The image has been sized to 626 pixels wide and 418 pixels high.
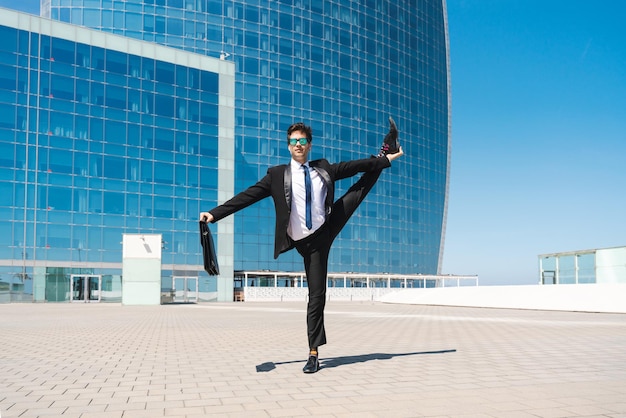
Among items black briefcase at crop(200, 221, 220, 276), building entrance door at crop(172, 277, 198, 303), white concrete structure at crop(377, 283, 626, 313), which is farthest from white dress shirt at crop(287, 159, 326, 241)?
building entrance door at crop(172, 277, 198, 303)

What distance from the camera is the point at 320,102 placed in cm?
6384

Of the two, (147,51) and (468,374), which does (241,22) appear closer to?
(147,51)

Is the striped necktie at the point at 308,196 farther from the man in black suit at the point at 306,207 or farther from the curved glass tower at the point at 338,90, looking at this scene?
the curved glass tower at the point at 338,90

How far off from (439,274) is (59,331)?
65716 mm

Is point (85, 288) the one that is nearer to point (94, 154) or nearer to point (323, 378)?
point (94, 154)

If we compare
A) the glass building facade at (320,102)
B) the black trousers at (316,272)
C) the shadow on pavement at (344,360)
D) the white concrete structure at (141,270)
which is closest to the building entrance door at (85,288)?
the glass building facade at (320,102)

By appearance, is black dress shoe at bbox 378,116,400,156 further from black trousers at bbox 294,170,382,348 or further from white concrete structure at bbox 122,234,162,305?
white concrete structure at bbox 122,234,162,305

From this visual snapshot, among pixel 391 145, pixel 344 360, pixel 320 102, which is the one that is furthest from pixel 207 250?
pixel 320 102

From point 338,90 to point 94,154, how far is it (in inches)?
1182

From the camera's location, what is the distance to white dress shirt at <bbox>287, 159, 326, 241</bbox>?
21.4 feet

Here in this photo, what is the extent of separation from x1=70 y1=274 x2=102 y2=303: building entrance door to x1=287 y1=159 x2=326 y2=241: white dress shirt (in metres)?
37.4

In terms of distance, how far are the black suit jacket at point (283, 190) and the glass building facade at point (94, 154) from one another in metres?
36.0

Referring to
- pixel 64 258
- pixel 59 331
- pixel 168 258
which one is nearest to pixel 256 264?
pixel 168 258

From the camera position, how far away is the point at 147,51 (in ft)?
147
